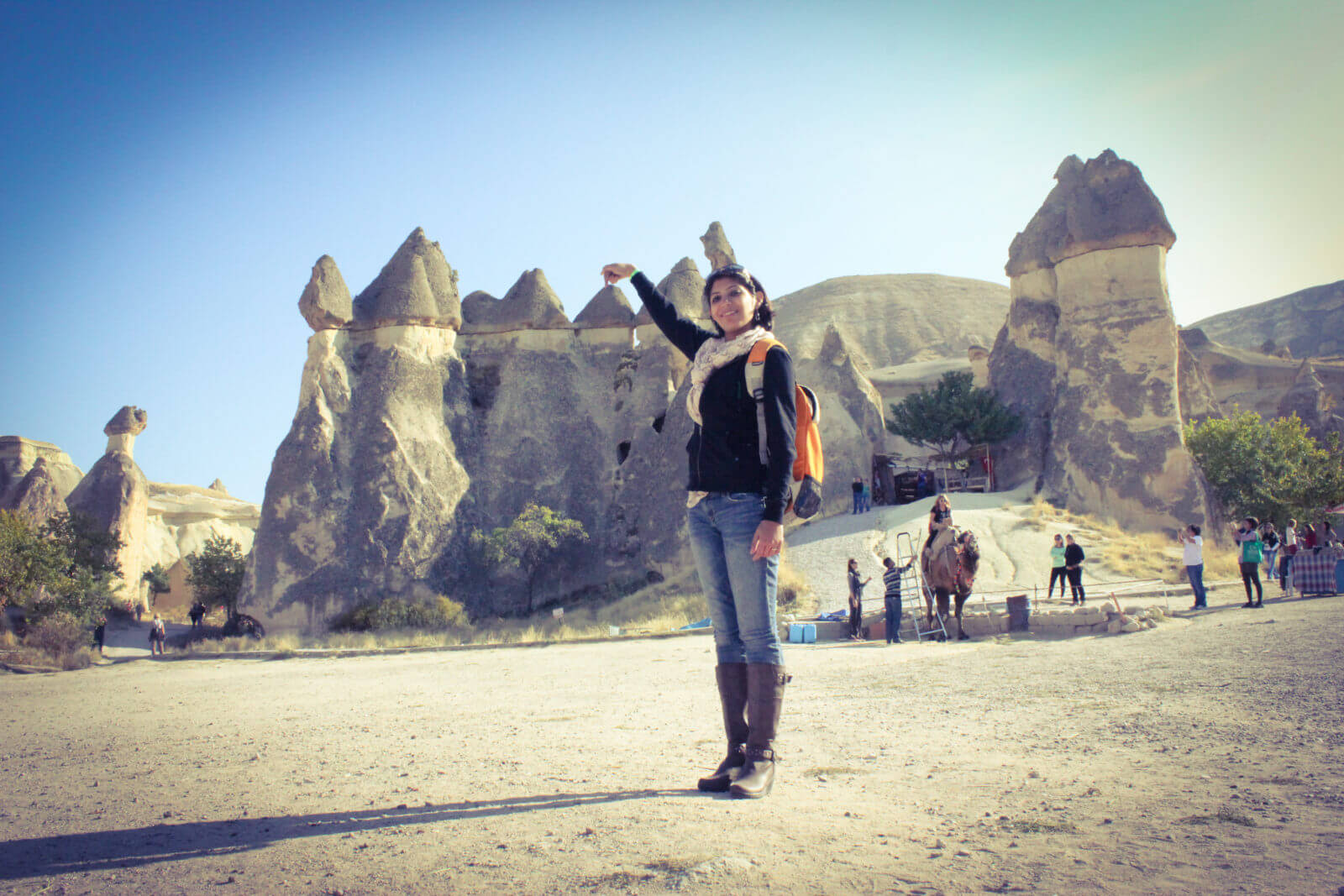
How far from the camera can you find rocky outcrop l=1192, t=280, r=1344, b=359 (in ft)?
224

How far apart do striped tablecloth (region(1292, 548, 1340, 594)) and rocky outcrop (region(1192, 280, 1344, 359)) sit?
62.6 meters

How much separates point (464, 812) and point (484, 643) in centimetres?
1311

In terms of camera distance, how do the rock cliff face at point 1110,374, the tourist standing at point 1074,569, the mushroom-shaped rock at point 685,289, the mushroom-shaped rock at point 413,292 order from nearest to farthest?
the tourist standing at point 1074,569, the rock cliff face at point 1110,374, the mushroom-shaped rock at point 413,292, the mushroom-shaped rock at point 685,289

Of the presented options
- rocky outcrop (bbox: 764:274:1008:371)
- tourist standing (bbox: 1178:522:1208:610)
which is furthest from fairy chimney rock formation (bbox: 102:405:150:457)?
rocky outcrop (bbox: 764:274:1008:371)

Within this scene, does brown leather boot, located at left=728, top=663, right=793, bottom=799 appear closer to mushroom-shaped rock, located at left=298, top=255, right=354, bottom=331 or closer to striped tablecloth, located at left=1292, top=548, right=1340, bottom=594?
striped tablecloth, located at left=1292, top=548, right=1340, bottom=594

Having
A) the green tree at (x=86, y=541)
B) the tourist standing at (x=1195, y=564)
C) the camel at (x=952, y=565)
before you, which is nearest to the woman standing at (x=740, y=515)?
the camel at (x=952, y=565)

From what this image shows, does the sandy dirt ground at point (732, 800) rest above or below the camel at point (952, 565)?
below

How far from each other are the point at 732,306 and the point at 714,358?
22 cm

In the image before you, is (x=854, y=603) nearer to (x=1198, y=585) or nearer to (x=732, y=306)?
(x=1198, y=585)

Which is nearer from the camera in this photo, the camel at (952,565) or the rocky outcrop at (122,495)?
the camel at (952,565)

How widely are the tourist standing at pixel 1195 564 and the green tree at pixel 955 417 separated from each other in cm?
1481

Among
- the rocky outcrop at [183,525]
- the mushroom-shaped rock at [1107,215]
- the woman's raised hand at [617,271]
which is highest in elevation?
the mushroom-shaped rock at [1107,215]

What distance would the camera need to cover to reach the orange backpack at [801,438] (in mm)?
3146

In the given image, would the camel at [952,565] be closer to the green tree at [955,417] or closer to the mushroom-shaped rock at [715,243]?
the green tree at [955,417]
